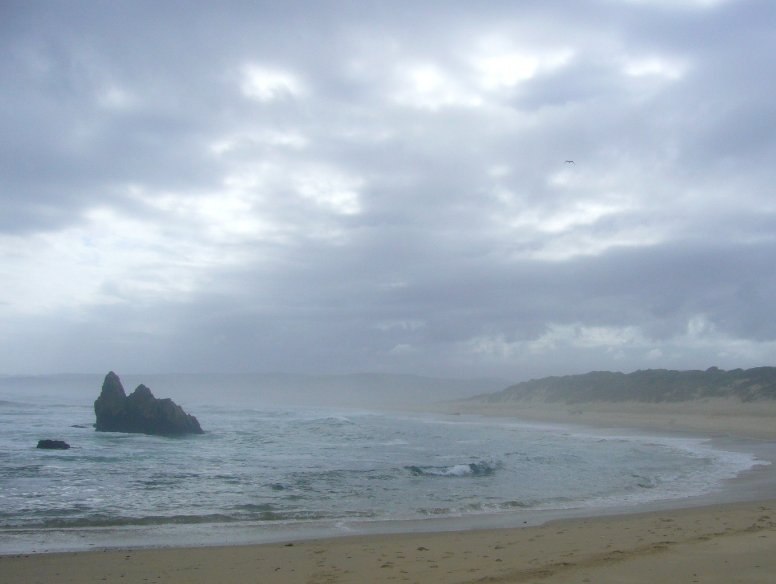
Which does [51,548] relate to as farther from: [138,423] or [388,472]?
[138,423]

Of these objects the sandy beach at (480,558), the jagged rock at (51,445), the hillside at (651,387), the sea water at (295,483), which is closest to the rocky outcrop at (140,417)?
the sea water at (295,483)

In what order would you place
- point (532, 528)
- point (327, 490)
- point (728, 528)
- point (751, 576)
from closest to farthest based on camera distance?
point (751, 576) < point (728, 528) < point (532, 528) < point (327, 490)

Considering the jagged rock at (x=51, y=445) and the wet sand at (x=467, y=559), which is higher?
the wet sand at (x=467, y=559)

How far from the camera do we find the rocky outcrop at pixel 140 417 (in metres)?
38.7

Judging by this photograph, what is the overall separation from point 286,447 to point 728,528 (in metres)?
22.9

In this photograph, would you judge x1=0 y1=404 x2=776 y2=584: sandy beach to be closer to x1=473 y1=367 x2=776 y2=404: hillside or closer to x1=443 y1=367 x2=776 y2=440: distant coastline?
x1=443 y1=367 x2=776 y2=440: distant coastline

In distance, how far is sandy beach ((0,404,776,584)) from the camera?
821cm

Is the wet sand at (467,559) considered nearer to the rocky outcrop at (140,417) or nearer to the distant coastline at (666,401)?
the rocky outcrop at (140,417)

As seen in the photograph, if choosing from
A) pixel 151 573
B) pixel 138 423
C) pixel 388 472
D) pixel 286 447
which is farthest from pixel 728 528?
pixel 138 423

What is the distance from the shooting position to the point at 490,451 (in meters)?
30.0

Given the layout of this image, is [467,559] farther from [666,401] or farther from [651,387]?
[651,387]

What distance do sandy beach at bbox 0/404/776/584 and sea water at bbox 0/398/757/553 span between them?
1.55 m

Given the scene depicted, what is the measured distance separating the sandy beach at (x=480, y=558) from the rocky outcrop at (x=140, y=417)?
3022 centimetres

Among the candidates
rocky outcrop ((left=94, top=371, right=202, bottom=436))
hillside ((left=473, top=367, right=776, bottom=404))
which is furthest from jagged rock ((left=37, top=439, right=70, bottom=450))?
hillside ((left=473, top=367, right=776, bottom=404))
